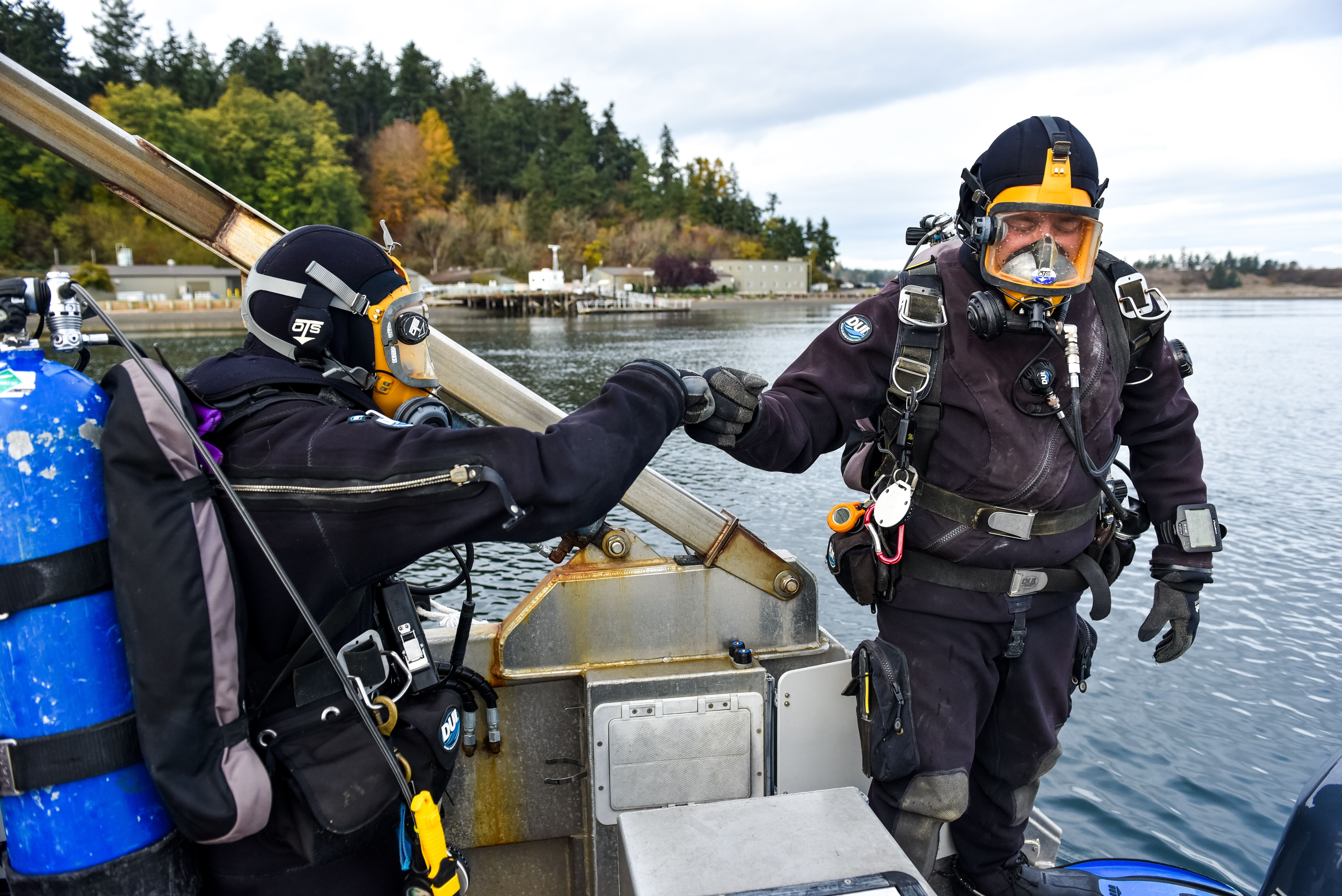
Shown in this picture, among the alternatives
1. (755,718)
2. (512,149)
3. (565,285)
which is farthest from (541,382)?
(512,149)

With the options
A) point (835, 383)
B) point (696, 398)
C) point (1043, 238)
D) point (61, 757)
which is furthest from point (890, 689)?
point (61, 757)

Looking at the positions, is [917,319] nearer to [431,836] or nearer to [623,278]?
[431,836]

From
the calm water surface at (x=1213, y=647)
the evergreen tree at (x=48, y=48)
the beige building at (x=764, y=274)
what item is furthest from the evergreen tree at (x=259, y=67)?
the calm water surface at (x=1213, y=647)

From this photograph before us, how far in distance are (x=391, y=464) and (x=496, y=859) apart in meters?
1.85

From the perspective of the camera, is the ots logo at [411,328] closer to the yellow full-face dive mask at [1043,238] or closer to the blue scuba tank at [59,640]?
the blue scuba tank at [59,640]

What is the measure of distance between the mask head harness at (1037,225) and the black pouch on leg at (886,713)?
0.92 metres

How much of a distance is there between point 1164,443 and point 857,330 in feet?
3.52

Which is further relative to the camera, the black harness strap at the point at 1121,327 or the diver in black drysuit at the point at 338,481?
the black harness strap at the point at 1121,327

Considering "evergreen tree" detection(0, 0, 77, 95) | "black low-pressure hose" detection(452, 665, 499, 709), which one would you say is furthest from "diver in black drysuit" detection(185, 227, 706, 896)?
"evergreen tree" detection(0, 0, 77, 95)

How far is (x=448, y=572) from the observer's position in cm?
985

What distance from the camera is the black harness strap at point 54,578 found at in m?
1.28

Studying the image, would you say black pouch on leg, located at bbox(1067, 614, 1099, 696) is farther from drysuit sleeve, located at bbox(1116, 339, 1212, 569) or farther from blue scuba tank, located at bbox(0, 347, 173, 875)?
blue scuba tank, located at bbox(0, 347, 173, 875)

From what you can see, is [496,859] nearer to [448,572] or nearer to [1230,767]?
[1230,767]

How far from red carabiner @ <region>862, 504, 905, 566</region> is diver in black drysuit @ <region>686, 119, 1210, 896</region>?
0.06 m
